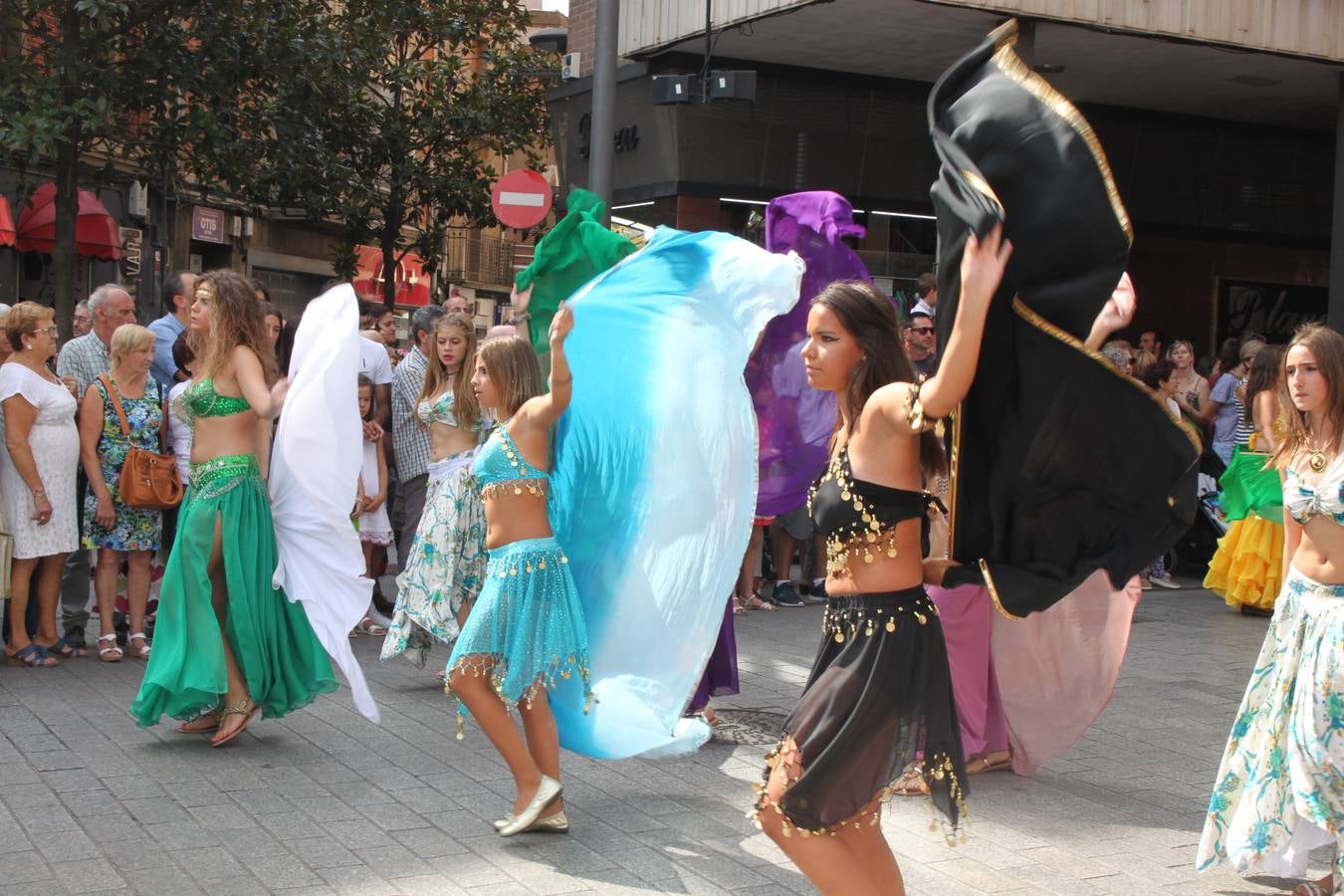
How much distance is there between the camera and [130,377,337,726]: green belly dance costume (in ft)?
20.3

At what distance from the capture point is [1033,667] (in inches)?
235

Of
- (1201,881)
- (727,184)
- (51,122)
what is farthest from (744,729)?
(727,184)

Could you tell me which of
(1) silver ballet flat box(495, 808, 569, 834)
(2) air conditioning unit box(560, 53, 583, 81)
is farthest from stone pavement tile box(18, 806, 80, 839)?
(2) air conditioning unit box(560, 53, 583, 81)

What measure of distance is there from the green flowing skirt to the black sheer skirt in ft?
10.5

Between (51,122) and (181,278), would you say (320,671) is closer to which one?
(181,278)

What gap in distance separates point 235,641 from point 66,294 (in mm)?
9223

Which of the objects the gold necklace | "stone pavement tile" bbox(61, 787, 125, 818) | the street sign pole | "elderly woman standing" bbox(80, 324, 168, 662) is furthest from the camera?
the street sign pole

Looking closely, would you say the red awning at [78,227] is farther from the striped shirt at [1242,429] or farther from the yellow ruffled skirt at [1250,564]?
the yellow ruffled skirt at [1250,564]

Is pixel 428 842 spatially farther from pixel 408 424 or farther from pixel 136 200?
pixel 136 200

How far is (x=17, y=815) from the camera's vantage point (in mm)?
5203

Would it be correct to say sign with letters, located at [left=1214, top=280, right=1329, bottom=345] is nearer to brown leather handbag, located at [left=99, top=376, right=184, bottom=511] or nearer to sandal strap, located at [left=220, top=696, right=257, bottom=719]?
brown leather handbag, located at [left=99, top=376, right=184, bottom=511]

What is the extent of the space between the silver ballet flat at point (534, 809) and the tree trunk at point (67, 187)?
10.4 m

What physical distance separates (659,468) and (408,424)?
15.2ft

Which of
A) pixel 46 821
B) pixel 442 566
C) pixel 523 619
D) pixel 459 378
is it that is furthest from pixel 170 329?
pixel 523 619
